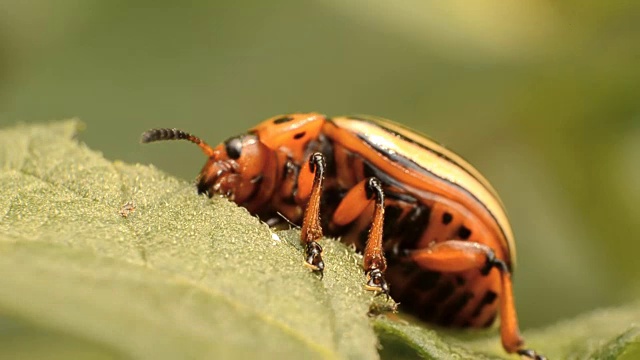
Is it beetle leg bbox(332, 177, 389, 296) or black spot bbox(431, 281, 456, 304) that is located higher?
beetle leg bbox(332, 177, 389, 296)

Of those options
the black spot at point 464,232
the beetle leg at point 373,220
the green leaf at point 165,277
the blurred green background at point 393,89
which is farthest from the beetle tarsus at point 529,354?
the blurred green background at point 393,89

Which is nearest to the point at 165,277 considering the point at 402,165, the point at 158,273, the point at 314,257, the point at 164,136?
the point at 158,273

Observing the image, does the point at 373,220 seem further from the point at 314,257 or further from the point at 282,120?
the point at 282,120

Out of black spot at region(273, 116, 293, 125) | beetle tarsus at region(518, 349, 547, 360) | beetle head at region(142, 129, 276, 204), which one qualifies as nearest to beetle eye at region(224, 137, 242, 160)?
beetle head at region(142, 129, 276, 204)

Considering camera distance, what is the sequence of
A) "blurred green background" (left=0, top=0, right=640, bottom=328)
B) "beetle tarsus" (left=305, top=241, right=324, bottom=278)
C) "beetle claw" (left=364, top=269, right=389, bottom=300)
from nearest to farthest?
"beetle tarsus" (left=305, top=241, right=324, bottom=278), "beetle claw" (left=364, top=269, right=389, bottom=300), "blurred green background" (left=0, top=0, right=640, bottom=328)

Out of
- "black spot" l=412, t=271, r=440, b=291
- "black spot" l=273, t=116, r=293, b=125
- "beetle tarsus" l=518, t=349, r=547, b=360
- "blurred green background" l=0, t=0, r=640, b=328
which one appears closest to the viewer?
"beetle tarsus" l=518, t=349, r=547, b=360

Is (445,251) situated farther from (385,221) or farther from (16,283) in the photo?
(16,283)

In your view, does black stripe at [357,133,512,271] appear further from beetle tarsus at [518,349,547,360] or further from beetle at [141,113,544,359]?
beetle tarsus at [518,349,547,360]
